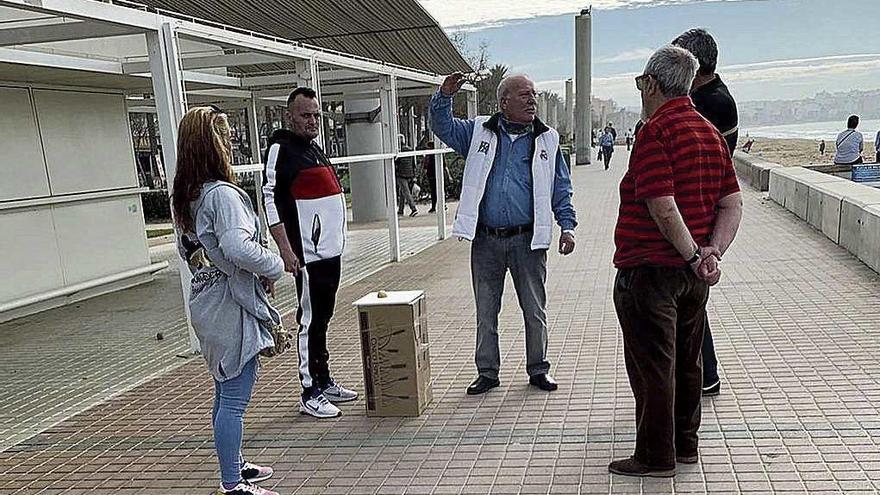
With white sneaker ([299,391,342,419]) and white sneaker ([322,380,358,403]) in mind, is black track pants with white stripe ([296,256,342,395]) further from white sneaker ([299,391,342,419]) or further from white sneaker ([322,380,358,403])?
white sneaker ([322,380,358,403])

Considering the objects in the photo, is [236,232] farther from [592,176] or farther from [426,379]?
[592,176]

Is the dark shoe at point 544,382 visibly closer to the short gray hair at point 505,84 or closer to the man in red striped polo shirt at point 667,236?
the man in red striped polo shirt at point 667,236

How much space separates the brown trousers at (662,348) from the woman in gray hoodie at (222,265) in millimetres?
1599

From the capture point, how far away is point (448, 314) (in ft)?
22.2

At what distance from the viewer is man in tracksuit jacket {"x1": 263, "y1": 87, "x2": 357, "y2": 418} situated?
409 centimetres

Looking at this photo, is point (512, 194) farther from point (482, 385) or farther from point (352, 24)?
point (352, 24)

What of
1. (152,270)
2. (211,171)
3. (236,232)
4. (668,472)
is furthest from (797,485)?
(152,270)

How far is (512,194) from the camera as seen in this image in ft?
14.2

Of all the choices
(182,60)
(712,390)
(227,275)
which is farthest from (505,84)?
(182,60)

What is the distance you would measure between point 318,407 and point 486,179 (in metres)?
1.73

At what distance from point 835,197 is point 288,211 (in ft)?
25.2

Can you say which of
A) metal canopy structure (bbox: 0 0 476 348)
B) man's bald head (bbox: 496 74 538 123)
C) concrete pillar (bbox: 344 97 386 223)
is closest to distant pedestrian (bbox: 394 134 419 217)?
concrete pillar (bbox: 344 97 386 223)

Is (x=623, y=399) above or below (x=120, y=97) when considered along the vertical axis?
below

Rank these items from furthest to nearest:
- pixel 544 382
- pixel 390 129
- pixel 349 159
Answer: pixel 390 129 → pixel 349 159 → pixel 544 382
